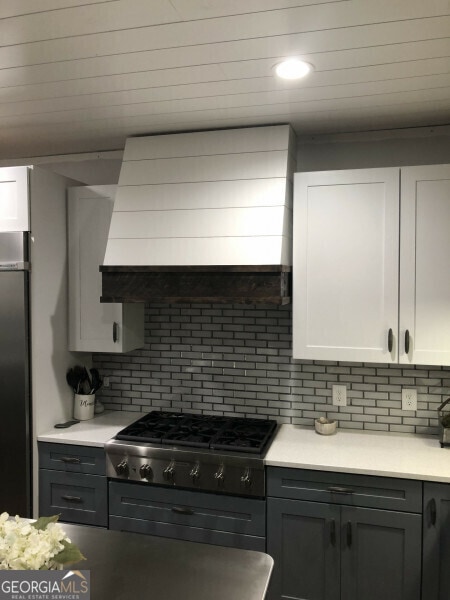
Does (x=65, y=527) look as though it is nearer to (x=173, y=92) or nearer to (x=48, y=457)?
(x=48, y=457)

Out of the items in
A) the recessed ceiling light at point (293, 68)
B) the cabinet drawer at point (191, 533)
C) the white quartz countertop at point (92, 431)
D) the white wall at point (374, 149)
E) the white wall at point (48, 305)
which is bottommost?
the cabinet drawer at point (191, 533)

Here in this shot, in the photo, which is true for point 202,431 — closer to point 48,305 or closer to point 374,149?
point 48,305

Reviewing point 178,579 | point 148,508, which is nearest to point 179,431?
point 148,508

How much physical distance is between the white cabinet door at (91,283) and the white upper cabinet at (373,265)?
3.51ft

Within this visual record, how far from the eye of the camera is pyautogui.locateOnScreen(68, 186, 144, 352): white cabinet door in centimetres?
292

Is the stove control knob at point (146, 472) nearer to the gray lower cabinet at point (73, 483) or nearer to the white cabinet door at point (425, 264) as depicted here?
the gray lower cabinet at point (73, 483)

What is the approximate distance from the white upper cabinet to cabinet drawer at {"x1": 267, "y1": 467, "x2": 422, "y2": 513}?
0.60 m

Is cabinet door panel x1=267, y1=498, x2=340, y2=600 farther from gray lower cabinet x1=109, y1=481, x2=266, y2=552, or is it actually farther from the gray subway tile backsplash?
the gray subway tile backsplash

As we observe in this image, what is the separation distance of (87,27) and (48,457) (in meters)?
2.18

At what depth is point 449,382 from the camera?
269 centimetres

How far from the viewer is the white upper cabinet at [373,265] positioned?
2.43 m

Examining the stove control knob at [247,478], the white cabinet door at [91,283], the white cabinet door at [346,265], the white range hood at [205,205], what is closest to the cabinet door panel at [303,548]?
the stove control knob at [247,478]

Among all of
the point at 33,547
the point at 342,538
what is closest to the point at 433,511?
the point at 342,538

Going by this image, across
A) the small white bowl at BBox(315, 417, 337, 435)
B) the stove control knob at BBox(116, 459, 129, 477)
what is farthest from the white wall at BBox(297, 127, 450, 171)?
the stove control knob at BBox(116, 459, 129, 477)
